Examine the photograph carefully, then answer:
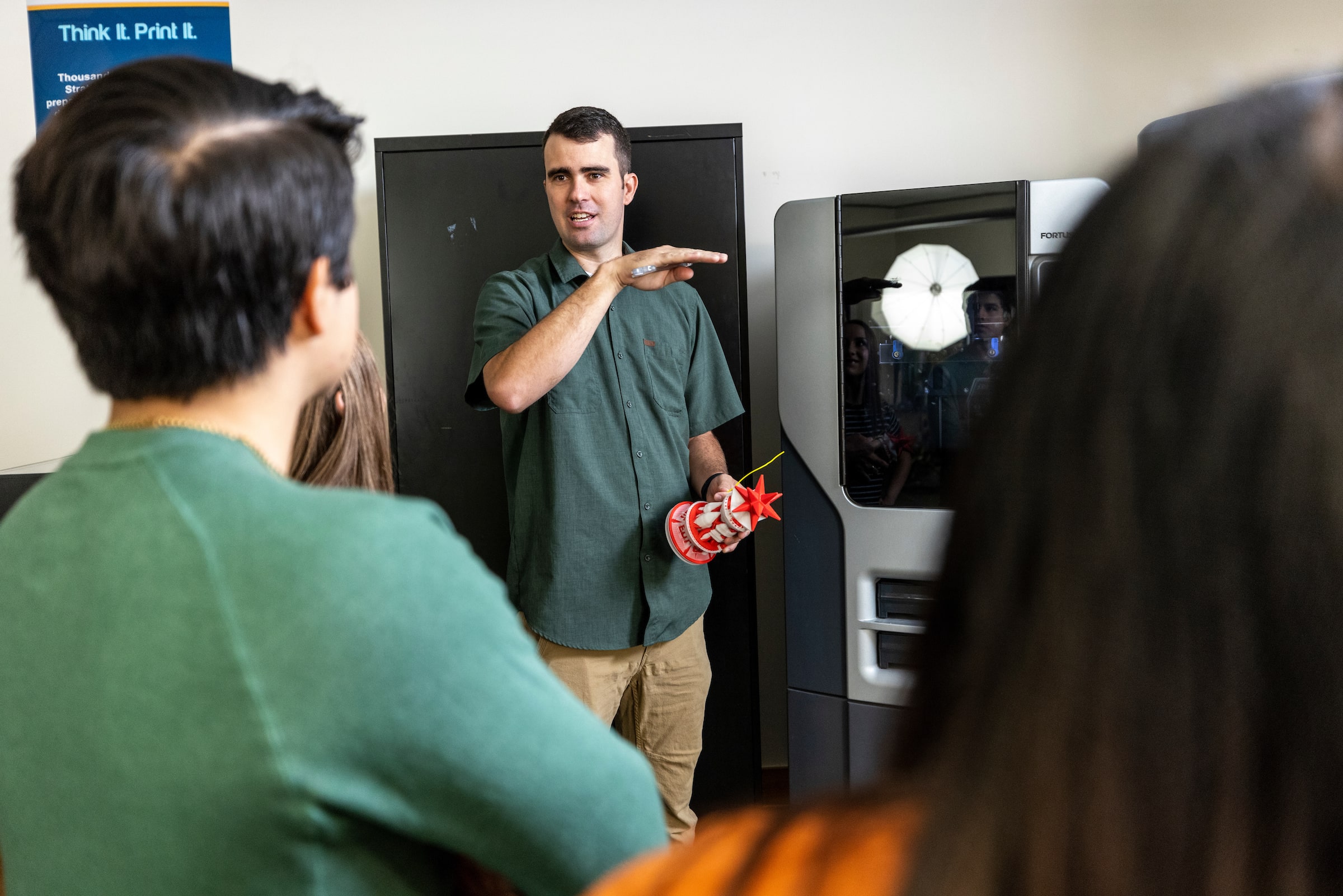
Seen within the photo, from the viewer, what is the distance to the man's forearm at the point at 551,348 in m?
1.81

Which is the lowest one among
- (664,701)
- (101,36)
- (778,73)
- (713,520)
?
(664,701)

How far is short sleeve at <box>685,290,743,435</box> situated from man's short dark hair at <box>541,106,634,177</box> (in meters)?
0.38

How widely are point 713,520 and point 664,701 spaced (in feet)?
1.63

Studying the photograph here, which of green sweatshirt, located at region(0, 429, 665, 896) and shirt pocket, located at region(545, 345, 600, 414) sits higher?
shirt pocket, located at region(545, 345, 600, 414)

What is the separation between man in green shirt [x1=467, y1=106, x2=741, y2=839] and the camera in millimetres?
1962

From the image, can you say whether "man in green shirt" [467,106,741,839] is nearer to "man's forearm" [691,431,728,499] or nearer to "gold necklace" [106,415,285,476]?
"man's forearm" [691,431,728,499]

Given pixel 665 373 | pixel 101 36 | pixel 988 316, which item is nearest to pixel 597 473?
pixel 665 373

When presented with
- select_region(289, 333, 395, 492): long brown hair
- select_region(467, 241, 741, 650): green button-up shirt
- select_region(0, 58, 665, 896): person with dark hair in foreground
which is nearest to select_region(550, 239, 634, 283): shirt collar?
select_region(467, 241, 741, 650): green button-up shirt

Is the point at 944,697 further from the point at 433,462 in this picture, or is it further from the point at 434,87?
the point at 434,87

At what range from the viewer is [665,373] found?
6.85ft

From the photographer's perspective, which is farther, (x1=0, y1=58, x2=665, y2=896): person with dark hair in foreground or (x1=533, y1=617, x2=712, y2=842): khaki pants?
(x1=533, y1=617, x2=712, y2=842): khaki pants

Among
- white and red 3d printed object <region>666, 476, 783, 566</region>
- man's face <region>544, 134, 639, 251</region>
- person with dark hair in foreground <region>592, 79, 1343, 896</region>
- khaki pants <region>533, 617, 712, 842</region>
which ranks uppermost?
man's face <region>544, 134, 639, 251</region>

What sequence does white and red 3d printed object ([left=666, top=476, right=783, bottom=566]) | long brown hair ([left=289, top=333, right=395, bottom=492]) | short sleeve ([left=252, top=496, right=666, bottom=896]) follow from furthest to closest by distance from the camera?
white and red 3d printed object ([left=666, top=476, right=783, bottom=566]), long brown hair ([left=289, top=333, right=395, bottom=492]), short sleeve ([left=252, top=496, right=666, bottom=896])

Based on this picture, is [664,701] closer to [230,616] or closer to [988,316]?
[988,316]
